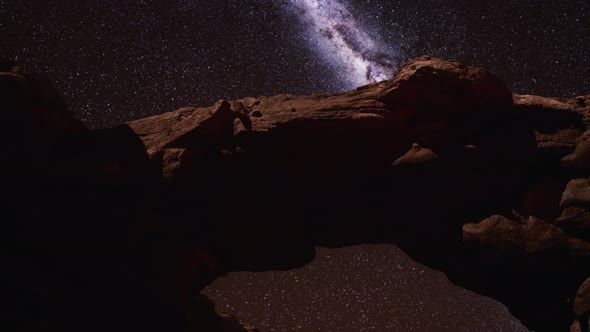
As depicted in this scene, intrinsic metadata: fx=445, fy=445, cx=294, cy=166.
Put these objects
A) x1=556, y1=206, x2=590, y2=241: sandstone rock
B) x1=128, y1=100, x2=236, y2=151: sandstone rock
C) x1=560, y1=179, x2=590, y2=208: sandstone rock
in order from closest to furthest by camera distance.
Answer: x1=556, y1=206, x2=590, y2=241: sandstone rock
x1=560, y1=179, x2=590, y2=208: sandstone rock
x1=128, y1=100, x2=236, y2=151: sandstone rock

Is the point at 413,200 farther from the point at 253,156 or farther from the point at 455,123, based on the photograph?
the point at 253,156

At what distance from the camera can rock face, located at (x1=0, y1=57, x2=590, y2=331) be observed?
639 cm

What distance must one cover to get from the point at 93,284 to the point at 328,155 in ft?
13.6

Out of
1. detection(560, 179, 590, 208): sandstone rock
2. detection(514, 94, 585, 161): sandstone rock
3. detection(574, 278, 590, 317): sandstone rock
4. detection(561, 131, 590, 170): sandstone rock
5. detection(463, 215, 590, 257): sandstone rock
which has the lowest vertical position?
detection(574, 278, 590, 317): sandstone rock

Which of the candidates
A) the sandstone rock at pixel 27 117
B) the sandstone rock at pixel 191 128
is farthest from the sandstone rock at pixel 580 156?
the sandstone rock at pixel 27 117

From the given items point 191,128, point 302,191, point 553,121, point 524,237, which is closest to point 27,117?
point 191,128

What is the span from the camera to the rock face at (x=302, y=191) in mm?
6395

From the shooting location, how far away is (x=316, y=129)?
7.02m

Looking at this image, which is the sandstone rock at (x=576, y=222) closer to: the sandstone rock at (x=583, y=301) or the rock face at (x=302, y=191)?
the rock face at (x=302, y=191)

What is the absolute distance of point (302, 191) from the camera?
7531 millimetres

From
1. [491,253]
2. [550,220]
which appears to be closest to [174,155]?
[491,253]

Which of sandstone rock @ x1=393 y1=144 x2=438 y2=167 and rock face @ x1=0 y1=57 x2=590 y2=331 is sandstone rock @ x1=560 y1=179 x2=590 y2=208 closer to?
rock face @ x1=0 y1=57 x2=590 y2=331

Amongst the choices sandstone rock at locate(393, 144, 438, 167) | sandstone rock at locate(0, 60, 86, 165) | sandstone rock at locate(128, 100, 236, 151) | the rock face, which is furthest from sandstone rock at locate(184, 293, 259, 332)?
sandstone rock at locate(393, 144, 438, 167)

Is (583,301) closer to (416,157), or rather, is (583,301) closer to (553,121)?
(553,121)
